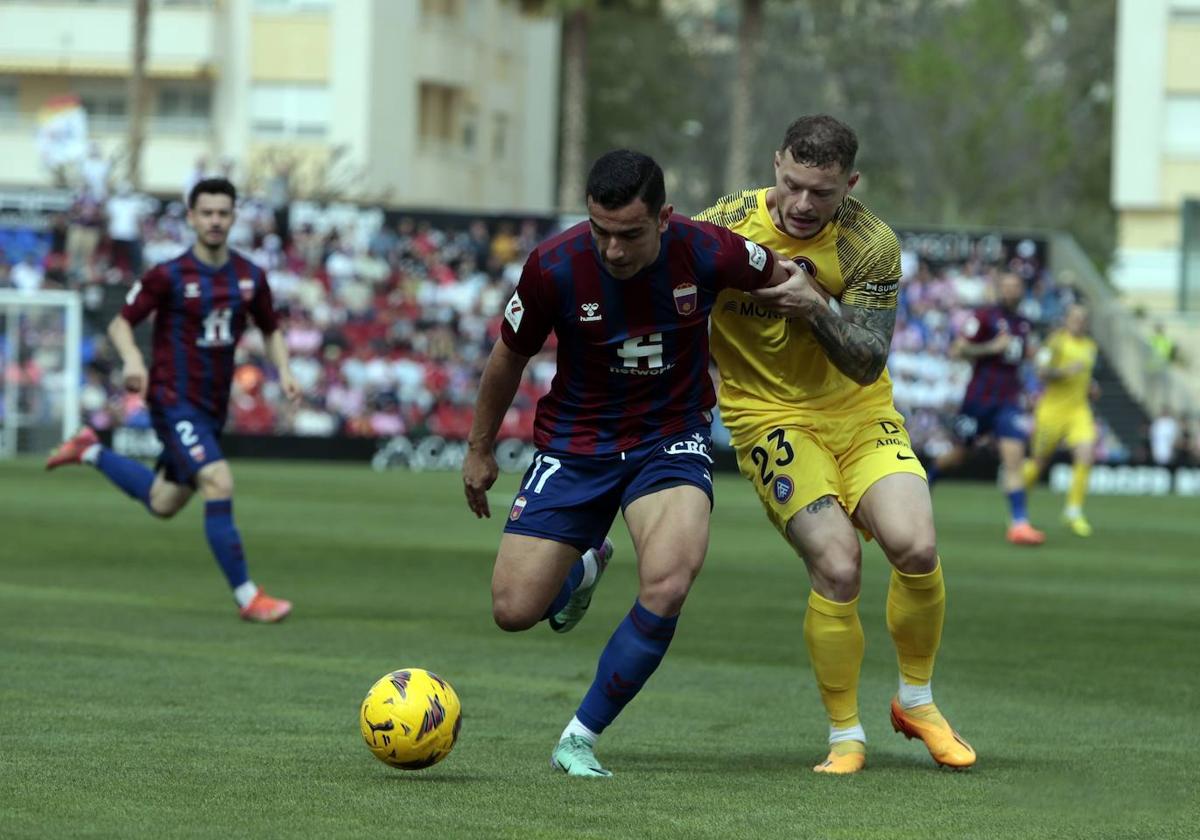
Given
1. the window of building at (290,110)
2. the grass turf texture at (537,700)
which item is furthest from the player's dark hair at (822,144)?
the window of building at (290,110)

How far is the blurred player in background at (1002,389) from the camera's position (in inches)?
744

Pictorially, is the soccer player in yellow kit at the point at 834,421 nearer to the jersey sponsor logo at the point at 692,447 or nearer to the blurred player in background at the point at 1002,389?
the jersey sponsor logo at the point at 692,447

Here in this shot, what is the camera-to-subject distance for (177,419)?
11922mm

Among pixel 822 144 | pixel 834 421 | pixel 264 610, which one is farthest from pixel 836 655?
pixel 264 610

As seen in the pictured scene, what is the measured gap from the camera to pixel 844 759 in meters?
7.14

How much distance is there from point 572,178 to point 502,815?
39.0 metres

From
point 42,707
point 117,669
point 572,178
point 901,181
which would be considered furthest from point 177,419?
point 901,181

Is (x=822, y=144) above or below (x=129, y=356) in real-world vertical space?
above

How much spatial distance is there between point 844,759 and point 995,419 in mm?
12521

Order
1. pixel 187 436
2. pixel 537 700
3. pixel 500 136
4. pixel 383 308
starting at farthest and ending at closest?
pixel 500 136 < pixel 383 308 < pixel 187 436 < pixel 537 700

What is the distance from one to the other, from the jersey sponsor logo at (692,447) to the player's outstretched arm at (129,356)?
5.10 m

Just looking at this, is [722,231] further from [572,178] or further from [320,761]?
[572,178]

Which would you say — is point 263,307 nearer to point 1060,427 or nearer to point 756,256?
point 756,256

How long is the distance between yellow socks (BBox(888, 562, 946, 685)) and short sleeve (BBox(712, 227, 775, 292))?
120cm
